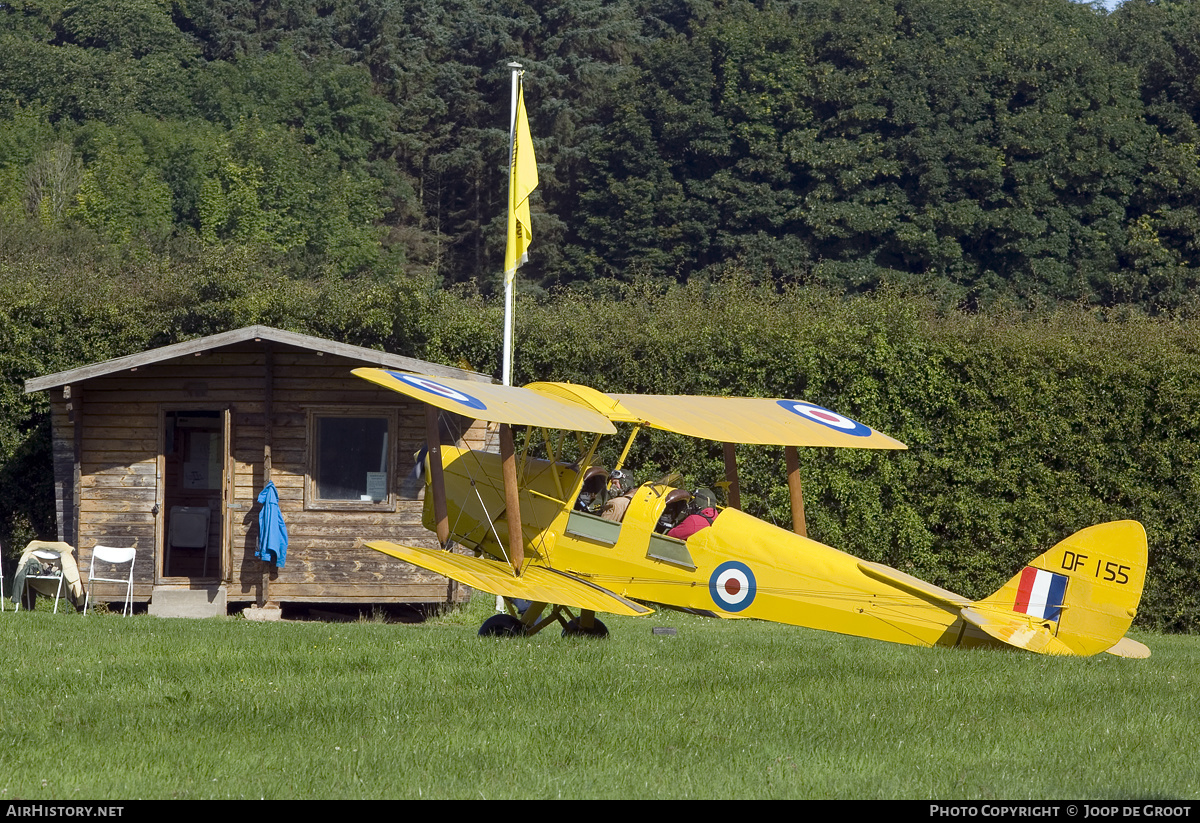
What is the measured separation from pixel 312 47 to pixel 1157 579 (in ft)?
168

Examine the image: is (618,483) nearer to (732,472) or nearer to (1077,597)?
(732,472)

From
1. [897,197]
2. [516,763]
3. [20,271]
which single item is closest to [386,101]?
[897,197]

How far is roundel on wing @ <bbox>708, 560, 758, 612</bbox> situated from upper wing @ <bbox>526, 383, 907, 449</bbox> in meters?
1.06

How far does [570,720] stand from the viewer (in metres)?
7.15

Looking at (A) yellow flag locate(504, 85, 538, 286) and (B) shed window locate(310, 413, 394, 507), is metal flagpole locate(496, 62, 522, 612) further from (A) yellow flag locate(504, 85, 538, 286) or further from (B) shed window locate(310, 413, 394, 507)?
(B) shed window locate(310, 413, 394, 507)

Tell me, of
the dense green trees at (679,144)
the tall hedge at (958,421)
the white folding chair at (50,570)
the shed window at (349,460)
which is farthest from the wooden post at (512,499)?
the dense green trees at (679,144)

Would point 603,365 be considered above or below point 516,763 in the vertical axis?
above

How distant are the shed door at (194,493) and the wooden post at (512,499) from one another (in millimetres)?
7216

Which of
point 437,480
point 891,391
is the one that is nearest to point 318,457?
point 437,480

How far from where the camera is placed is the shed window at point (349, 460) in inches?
587

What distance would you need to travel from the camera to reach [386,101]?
49.4 metres

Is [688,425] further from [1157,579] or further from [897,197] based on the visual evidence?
[897,197]

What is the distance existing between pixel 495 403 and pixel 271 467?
598 cm
